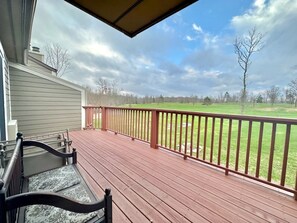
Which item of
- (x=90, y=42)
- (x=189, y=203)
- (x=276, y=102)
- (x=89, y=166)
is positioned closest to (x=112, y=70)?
(x=90, y=42)

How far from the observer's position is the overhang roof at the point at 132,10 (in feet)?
6.69

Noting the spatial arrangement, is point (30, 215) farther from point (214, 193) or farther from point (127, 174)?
point (214, 193)

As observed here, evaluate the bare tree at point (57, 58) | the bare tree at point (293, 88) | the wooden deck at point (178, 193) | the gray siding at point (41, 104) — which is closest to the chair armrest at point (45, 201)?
the wooden deck at point (178, 193)

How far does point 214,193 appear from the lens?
1886 mm

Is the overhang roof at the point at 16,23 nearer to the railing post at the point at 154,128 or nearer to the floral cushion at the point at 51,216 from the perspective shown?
the floral cushion at the point at 51,216

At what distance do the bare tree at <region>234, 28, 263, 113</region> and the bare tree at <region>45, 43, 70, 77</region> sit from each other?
1449cm

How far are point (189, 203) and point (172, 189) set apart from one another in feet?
1.00

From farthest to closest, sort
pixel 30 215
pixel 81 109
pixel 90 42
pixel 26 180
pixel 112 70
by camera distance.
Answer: pixel 112 70
pixel 90 42
pixel 81 109
pixel 26 180
pixel 30 215

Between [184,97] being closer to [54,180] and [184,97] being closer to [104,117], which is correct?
[104,117]

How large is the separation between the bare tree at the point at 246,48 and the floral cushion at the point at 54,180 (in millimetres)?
9531

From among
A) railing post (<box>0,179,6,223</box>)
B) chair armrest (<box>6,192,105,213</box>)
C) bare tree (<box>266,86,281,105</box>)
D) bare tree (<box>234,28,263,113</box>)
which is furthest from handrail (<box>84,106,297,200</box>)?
bare tree (<box>234,28,263,113</box>)

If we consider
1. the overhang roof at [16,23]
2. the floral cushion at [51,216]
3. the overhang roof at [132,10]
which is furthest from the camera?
the overhang roof at [132,10]

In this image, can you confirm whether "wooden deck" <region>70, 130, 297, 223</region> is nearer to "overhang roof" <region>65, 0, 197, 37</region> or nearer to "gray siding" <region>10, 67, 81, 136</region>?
"overhang roof" <region>65, 0, 197, 37</region>

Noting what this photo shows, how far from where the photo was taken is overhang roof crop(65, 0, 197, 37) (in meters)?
2.04
